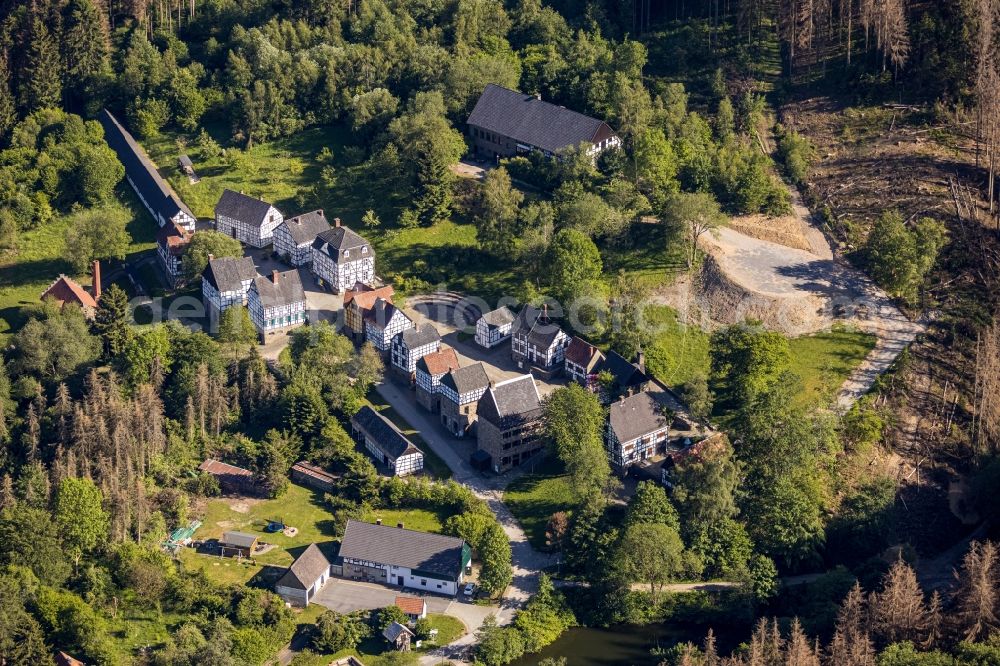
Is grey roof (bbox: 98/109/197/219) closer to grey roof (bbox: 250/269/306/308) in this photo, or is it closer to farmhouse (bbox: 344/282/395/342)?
grey roof (bbox: 250/269/306/308)

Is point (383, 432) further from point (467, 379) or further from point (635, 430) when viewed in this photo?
point (635, 430)

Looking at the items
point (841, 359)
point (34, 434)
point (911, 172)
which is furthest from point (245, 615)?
point (911, 172)

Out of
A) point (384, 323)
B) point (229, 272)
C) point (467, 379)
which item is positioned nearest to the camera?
point (467, 379)

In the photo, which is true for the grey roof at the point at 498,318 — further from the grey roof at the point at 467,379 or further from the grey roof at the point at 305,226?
the grey roof at the point at 305,226

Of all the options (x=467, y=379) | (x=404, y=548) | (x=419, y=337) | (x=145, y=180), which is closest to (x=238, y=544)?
(x=404, y=548)

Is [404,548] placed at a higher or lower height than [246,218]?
lower

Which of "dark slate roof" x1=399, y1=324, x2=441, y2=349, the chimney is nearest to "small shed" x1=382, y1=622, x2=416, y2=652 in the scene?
"dark slate roof" x1=399, y1=324, x2=441, y2=349

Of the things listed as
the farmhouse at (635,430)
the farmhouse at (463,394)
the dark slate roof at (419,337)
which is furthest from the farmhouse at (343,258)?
the farmhouse at (635,430)

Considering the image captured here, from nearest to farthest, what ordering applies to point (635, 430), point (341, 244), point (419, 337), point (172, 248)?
point (635, 430), point (419, 337), point (341, 244), point (172, 248)
